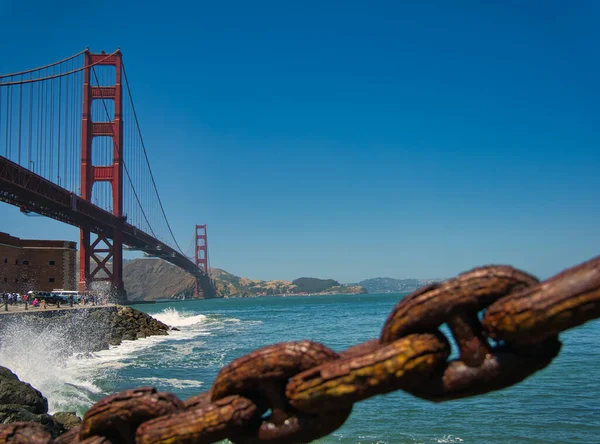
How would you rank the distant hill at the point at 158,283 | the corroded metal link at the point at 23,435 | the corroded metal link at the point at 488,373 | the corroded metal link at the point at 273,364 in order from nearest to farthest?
the corroded metal link at the point at 488,373 < the corroded metal link at the point at 273,364 < the corroded metal link at the point at 23,435 < the distant hill at the point at 158,283

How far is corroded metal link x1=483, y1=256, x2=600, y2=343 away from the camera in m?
0.96

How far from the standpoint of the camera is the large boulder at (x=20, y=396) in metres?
7.63

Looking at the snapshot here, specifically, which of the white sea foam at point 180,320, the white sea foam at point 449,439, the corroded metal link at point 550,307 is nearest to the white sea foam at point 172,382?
the white sea foam at point 449,439

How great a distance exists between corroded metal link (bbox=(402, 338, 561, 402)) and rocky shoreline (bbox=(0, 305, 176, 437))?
2.24 m

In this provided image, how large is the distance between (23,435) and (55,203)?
1400 inches

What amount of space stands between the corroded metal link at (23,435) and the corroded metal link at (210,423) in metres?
0.34

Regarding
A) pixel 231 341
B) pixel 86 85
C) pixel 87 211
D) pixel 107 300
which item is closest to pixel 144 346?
pixel 231 341

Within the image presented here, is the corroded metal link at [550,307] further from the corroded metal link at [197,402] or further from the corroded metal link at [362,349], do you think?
the corroded metal link at [197,402]

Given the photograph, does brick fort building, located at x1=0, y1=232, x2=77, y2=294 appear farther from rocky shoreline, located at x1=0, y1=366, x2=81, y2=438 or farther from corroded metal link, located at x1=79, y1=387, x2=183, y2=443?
corroded metal link, located at x1=79, y1=387, x2=183, y2=443

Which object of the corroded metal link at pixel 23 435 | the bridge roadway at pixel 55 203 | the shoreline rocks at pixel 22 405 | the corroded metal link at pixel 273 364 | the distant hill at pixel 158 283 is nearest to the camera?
the corroded metal link at pixel 273 364

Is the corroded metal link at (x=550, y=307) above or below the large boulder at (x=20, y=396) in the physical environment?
above

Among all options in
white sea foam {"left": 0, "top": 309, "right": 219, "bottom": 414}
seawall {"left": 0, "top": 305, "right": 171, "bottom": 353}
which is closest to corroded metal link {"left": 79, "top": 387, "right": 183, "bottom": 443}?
white sea foam {"left": 0, "top": 309, "right": 219, "bottom": 414}

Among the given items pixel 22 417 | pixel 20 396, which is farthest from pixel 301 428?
pixel 20 396

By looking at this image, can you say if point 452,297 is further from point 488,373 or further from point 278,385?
point 278,385
